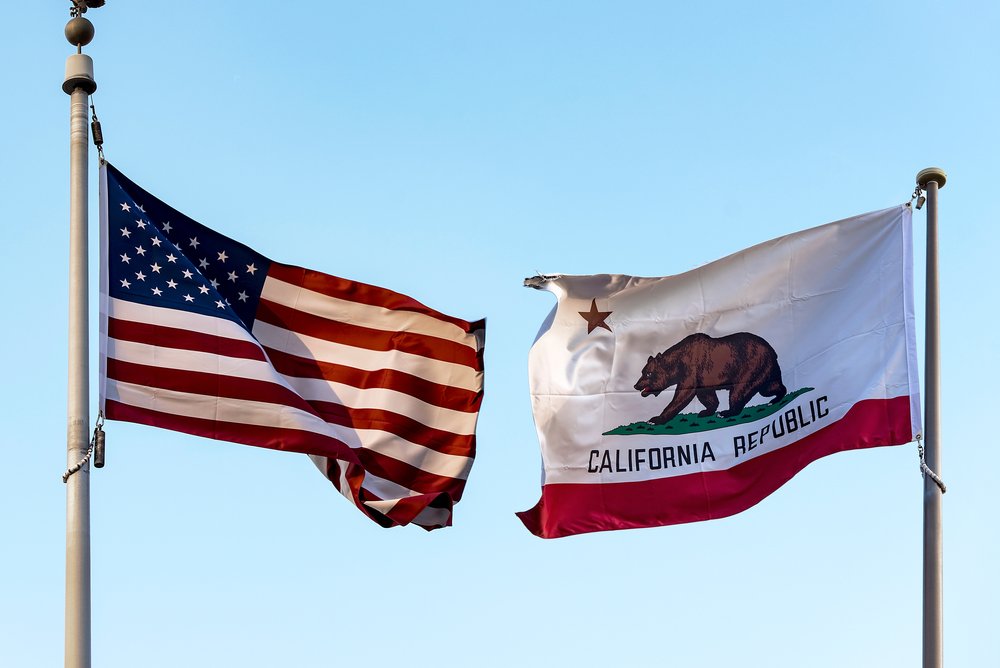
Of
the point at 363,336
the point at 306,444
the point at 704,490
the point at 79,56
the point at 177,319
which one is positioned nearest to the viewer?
the point at 79,56

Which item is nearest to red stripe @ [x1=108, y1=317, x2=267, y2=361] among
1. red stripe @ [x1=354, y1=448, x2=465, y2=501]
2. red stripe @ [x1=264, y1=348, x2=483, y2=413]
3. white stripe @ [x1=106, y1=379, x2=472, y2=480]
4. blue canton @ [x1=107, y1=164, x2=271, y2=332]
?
blue canton @ [x1=107, y1=164, x2=271, y2=332]

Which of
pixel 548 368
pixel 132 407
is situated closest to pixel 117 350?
pixel 132 407

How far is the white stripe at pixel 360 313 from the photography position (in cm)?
1666

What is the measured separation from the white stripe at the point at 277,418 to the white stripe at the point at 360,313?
1.31m

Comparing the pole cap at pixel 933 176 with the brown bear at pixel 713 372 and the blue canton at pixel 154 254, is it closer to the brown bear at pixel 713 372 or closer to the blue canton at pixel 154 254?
the brown bear at pixel 713 372

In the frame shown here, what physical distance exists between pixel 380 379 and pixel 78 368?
489cm

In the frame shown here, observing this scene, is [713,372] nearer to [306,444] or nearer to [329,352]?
[329,352]

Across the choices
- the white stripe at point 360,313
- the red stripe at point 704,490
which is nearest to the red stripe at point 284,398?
the white stripe at point 360,313

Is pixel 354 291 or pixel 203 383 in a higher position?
pixel 354 291

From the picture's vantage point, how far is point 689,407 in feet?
52.7

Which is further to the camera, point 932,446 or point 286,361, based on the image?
point 286,361

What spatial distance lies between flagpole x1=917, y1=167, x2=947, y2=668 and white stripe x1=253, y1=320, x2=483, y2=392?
5475mm

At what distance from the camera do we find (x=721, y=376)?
15.9m

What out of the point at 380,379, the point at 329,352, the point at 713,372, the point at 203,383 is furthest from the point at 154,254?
the point at 713,372
